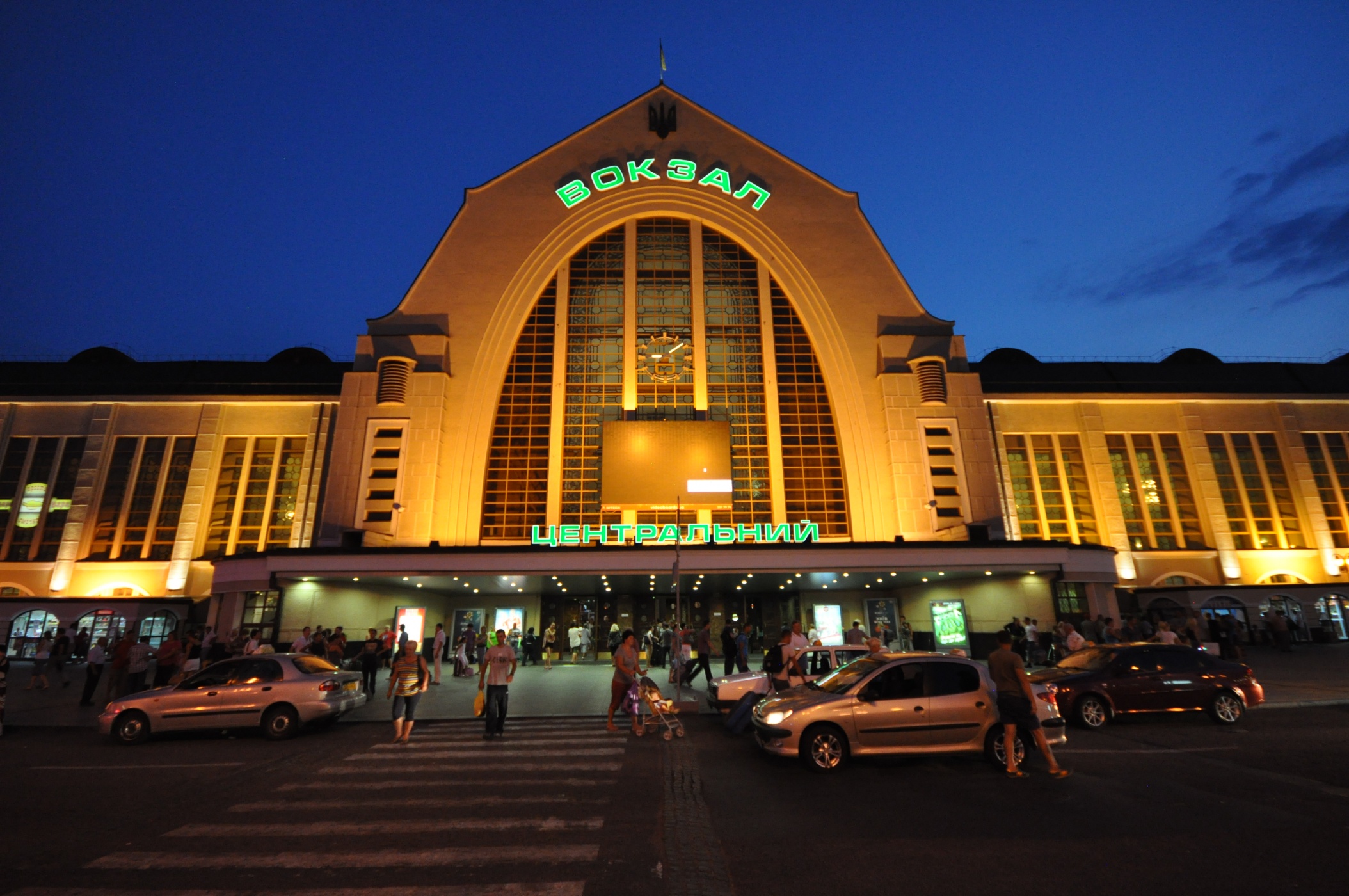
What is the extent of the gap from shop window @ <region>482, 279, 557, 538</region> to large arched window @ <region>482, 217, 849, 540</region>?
6cm

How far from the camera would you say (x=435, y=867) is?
5.70 meters

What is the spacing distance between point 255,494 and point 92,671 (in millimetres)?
17111

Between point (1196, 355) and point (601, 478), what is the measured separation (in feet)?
131

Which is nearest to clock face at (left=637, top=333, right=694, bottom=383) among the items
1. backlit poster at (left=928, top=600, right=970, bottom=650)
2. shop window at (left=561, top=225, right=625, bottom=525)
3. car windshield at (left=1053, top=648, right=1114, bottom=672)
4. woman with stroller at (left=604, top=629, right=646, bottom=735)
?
shop window at (left=561, top=225, right=625, bottom=525)

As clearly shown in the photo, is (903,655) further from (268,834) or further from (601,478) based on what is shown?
(601,478)

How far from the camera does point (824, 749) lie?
9.28m

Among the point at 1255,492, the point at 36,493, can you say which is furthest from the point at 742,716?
the point at 36,493

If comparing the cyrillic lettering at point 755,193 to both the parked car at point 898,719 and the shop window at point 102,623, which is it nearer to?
the parked car at point 898,719

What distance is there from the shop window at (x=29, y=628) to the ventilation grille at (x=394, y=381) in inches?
726

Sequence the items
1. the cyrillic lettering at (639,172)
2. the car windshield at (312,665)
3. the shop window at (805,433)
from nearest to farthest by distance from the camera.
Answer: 1. the car windshield at (312,665)
2. the shop window at (805,433)
3. the cyrillic lettering at (639,172)

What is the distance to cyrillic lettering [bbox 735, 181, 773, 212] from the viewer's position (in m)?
34.7

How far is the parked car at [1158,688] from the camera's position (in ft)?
40.6

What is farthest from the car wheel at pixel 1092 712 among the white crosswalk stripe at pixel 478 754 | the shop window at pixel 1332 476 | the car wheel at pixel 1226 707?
the shop window at pixel 1332 476

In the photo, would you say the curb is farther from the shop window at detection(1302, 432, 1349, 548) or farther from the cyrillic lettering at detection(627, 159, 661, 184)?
the cyrillic lettering at detection(627, 159, 661, 184)
